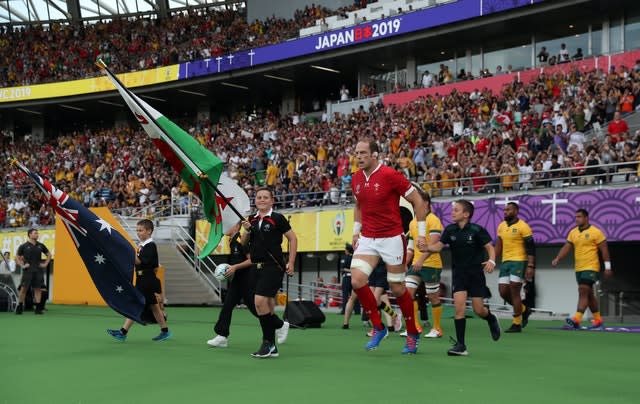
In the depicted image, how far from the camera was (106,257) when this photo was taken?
12.8m

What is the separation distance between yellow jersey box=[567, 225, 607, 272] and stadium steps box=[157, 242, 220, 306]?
45.4ft

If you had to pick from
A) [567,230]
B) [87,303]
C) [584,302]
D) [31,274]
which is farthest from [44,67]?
[584,302]

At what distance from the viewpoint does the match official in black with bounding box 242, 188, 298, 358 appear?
9.21m

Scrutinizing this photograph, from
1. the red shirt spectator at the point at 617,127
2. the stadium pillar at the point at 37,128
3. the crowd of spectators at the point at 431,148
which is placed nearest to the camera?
the red shirt spectator at the point at 617,127

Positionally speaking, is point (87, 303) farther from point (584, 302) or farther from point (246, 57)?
point (246, 57)

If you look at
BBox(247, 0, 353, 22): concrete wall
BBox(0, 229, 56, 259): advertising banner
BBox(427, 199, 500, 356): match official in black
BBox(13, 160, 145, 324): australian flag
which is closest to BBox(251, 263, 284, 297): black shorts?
BBox(427, 199, 500, 356): match official in black

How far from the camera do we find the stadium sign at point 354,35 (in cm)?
3167

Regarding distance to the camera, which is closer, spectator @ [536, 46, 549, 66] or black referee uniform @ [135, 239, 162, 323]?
black referee uniform @ [135, 239, 162, 323]

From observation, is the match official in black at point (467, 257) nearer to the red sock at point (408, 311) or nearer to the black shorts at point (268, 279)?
the red sock at point (408, 311)

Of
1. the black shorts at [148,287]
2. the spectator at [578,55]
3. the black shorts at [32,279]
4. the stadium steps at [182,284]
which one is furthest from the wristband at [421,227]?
the spectator at [578,55]

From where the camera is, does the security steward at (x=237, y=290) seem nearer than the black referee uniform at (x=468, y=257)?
No

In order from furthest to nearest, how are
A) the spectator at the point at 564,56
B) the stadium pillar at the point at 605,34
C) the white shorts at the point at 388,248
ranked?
the stadium pillar at the point at 605,34, the spectator at the point at 564,56, the white shorts at the point at 388,248

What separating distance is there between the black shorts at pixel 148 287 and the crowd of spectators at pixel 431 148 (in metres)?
10.6

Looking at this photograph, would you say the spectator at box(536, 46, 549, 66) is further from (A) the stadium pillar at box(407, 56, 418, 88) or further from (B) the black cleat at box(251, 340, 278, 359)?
(B) the black cleat at box(251, 340, 278, 359)
